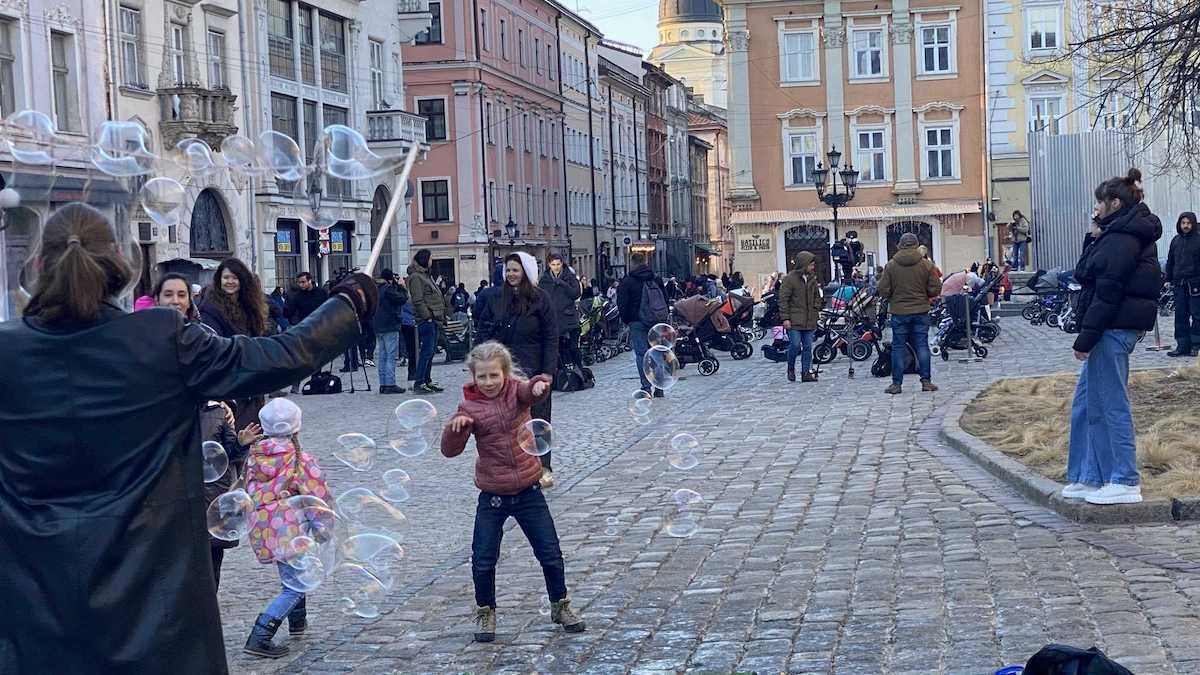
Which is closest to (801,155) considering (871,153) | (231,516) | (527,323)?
(871,153)

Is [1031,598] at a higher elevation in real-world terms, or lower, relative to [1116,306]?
lower

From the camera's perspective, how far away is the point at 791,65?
5572 centimetres

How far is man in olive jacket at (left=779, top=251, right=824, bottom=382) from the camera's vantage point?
2086 centimetres

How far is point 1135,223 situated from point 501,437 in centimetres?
417

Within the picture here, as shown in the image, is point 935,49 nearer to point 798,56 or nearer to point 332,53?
point 798,56

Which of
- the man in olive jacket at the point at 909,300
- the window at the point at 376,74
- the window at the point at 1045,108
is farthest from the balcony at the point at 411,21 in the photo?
the man in olive jacket at the point at 909,300

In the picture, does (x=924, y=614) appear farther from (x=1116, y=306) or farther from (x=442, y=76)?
(x=442, y=76)

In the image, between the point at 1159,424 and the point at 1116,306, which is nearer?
the point at 1116,306

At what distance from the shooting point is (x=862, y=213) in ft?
182

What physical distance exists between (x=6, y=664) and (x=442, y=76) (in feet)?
189

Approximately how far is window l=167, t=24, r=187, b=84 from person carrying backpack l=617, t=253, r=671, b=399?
16.7 metres

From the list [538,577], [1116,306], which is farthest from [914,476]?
[538,577]

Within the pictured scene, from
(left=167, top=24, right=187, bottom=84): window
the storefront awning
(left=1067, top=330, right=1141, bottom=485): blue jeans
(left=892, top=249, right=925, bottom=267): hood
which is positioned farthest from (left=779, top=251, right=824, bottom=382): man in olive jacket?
the storefront awning

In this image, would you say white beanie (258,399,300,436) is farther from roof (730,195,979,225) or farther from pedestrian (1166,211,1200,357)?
roof (730,195,979,225)
